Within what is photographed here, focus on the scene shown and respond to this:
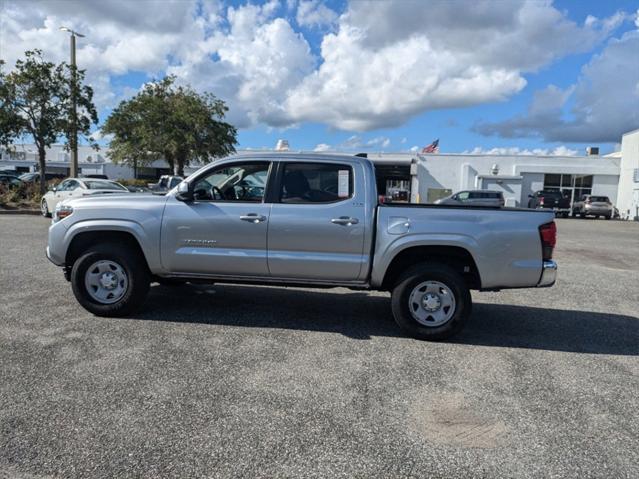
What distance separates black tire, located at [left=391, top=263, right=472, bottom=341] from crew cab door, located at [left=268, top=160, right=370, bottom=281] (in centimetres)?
51

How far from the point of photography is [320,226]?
517cm

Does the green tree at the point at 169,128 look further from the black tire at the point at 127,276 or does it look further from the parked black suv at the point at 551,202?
the black tire at the point at 127,276

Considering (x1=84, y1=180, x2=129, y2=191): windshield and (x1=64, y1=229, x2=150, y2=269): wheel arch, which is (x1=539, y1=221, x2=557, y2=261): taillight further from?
(x1=84, y1=180, x2=129, y2=191): windshield

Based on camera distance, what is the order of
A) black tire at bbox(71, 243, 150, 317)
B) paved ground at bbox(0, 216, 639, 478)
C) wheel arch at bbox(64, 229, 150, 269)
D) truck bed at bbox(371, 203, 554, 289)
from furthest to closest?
wheel arch at bbox(64, 229, 150, 269) → black tire at bbox(71, 243, 150, 317) → truck bed at bbox(371, 203, 554, 289) → paved ground at bbox(0, 216, 639, 478)

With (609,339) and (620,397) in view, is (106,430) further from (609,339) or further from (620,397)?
(609,339)

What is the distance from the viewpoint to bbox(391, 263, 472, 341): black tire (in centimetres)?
504

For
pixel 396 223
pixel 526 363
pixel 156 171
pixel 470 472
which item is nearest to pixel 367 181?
pixel 396 223

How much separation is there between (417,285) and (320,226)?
1185 mm

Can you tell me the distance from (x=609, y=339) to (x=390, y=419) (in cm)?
338

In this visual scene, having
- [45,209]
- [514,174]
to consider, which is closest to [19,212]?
[45,209]

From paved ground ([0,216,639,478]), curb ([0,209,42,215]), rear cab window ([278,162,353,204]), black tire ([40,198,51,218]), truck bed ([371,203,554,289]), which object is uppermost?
rear cab window ([278,162,353,204])

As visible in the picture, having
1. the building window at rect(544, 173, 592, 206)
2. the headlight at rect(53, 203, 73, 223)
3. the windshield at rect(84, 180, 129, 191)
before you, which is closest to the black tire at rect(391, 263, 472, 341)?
the headlight at rect(53, 203, 73, 223)

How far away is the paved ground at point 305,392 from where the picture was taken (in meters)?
2.96

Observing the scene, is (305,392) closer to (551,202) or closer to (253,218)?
(253,218)
